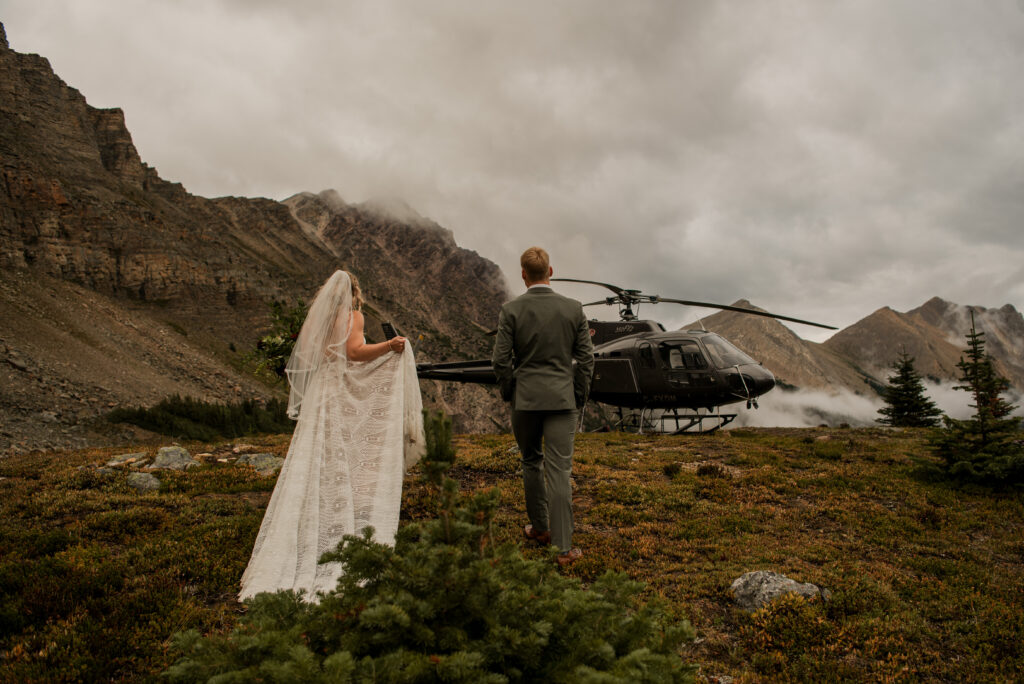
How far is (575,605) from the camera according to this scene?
6.91ft

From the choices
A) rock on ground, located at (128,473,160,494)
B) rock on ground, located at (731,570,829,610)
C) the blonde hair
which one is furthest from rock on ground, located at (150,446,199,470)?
rock on ground, located at (731,570,829,610)

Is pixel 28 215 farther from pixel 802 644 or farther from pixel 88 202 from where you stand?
pixel 802 644

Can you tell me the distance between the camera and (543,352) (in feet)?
17.5

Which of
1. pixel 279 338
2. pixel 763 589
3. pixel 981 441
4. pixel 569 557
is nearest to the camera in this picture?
pixel 763 589

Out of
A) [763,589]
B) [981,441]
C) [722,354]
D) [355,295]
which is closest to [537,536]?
[763,589]

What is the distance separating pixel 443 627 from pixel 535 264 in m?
4.25

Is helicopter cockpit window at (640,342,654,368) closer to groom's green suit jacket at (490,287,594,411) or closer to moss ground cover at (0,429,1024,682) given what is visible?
moss ground cover at (0,429,1024,682)

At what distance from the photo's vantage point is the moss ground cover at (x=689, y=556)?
402 centimetres

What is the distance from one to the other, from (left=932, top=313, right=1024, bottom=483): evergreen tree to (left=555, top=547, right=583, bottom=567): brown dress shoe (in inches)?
306

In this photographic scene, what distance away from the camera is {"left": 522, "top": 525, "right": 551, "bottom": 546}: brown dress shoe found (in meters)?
5.89

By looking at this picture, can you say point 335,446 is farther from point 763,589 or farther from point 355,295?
point 763,589

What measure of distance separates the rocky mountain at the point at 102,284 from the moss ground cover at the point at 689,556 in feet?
89.0

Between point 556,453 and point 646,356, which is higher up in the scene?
point 646,356

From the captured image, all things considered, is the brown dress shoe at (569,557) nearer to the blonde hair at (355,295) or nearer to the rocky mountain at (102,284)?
the blonde hair at (355,295)
